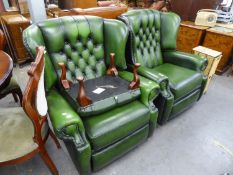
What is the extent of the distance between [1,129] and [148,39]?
1.80m

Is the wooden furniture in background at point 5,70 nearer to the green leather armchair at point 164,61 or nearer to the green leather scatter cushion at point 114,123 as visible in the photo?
the green leather scatter cushion at point 114,123

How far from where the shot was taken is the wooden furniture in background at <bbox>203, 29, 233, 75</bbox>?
2766 millimetres

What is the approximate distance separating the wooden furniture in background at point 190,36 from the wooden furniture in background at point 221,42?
0.10 m

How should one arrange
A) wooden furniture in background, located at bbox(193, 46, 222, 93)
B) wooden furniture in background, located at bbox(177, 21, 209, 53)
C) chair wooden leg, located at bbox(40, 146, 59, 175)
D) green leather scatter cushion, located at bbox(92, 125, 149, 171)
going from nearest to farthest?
chair wooden leg, located at bbox(40, 146, 59, 175), green leather scatter cushion, located at bbox(92, 125, 149, 171), wooden furniture in background, located at bbox(193, 46, 222, 93), wooden furniture in background, located at bbox(177, 21, 209, 53)

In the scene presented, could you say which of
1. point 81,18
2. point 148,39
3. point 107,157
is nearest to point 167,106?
point 107,157

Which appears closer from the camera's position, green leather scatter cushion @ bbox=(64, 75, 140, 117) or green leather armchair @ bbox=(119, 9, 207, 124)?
green leather scatter cushion @ bbox=(64, 75, 140, 117)

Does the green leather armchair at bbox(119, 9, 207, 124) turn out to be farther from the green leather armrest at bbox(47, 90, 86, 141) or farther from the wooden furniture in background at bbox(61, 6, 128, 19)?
the green leather armrest at bbox(47, 90, 86, 141)

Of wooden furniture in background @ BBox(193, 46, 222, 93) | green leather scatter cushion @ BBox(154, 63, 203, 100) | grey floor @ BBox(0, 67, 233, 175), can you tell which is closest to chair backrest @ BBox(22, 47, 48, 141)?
grey floor @ BBox(0, 67, 233, 175)

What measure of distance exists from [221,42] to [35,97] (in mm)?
2945

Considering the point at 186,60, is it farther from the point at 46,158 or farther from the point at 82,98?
the point at 46,158

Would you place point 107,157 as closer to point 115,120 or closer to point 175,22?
point 115,120

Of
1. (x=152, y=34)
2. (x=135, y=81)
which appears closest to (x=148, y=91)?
(x=135, y=81)

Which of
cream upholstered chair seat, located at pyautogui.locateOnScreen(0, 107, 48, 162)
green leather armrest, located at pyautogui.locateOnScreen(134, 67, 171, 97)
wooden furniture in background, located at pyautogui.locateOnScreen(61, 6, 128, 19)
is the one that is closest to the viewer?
cream upholstered chair seat, located at pyautogui.locateOnScreen(0, 107, 48, 162)

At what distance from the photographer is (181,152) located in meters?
1.69
